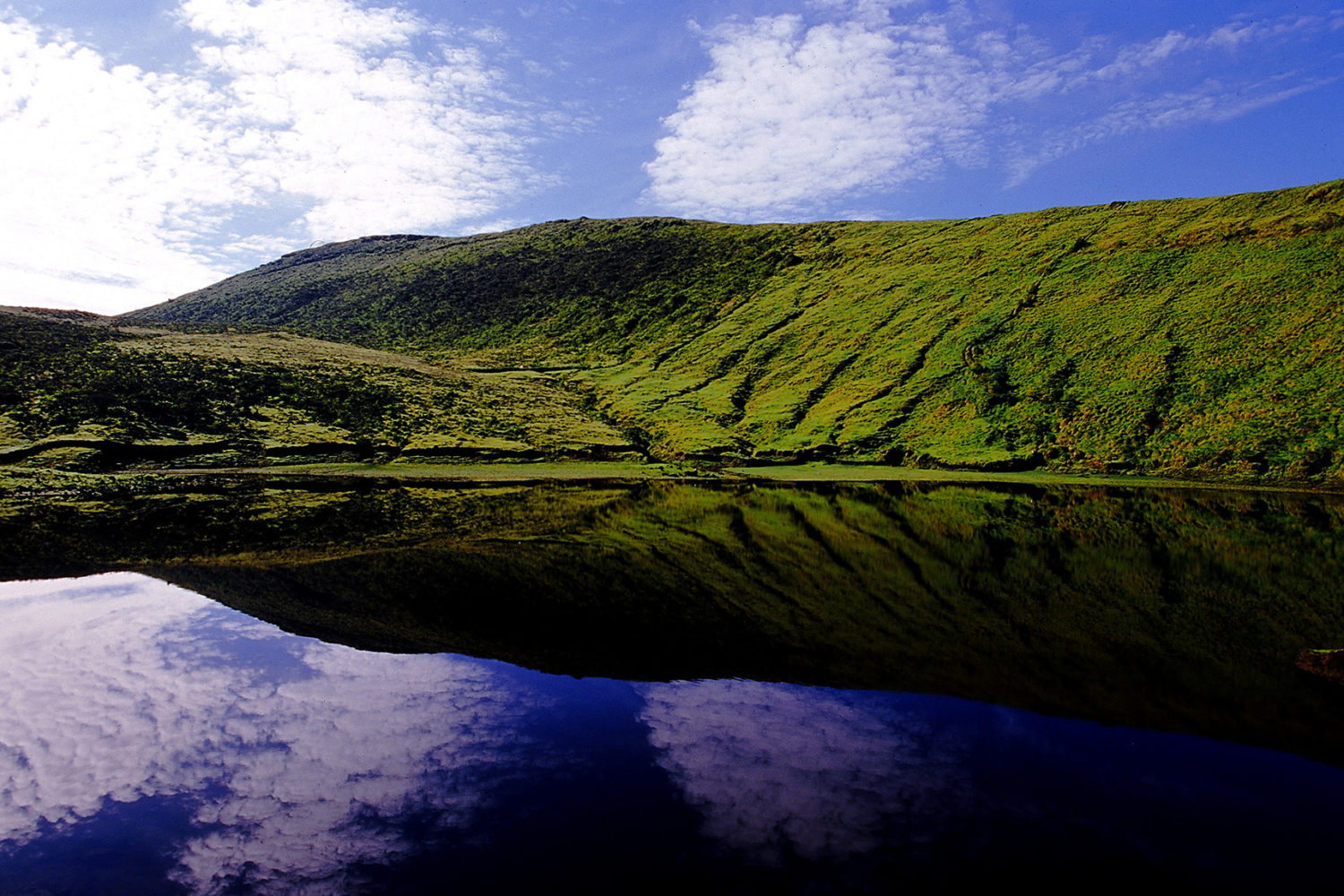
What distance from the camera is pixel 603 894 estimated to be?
6758 mm

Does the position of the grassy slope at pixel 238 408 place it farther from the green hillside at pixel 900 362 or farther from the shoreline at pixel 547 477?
the shoreline at pixel 547 477

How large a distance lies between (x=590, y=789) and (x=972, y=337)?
253 ft

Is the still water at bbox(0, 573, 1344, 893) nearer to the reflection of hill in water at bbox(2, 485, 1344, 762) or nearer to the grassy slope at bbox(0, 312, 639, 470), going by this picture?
the reflection of hill in water at bbox(2, 485, 1344, 762)

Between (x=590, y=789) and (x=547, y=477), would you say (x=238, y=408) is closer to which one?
(x=547, y=477)

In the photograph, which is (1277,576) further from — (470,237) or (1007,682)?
(470,237)

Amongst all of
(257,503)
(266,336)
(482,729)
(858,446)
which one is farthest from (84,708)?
(266,336)

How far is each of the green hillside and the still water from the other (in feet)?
163

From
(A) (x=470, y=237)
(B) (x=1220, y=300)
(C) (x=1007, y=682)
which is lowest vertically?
(C) (x=1007, y=682)

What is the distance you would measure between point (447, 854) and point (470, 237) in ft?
640

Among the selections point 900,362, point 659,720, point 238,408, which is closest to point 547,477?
point 238,408

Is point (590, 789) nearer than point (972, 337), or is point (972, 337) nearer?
point (590, 789)

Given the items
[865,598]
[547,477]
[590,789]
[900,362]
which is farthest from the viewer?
[900,362]

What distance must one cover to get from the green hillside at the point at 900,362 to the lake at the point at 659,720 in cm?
3717

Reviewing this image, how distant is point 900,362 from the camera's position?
7538cm
